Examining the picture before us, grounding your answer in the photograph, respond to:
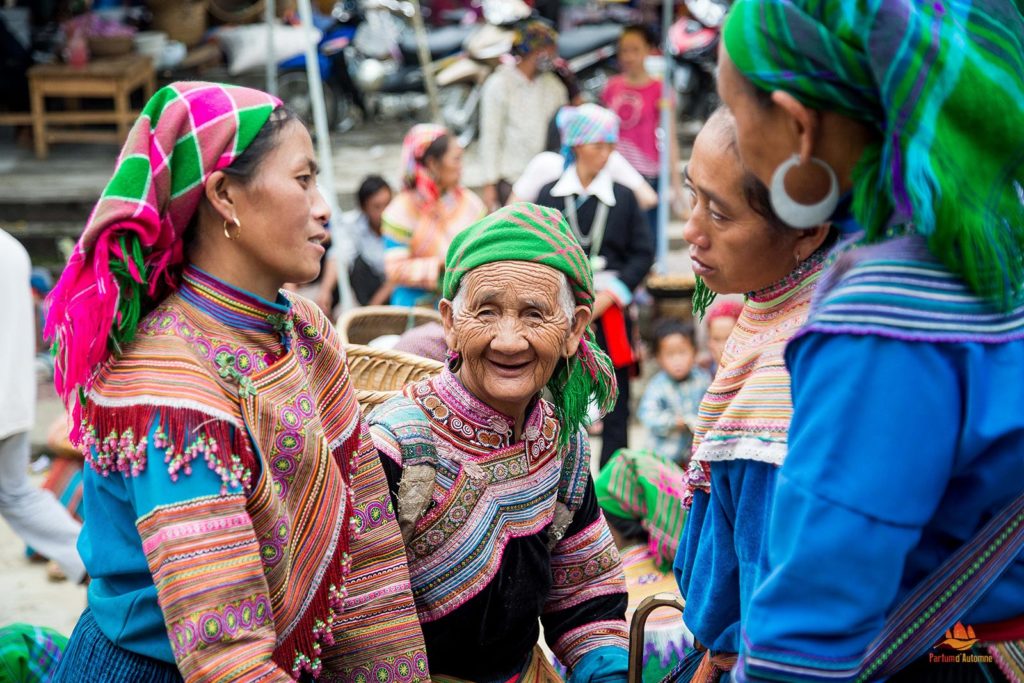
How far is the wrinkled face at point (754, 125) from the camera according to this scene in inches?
58.5

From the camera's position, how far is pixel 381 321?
5012 millimetres

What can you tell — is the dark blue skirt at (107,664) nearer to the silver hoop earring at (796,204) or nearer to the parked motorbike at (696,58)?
the silver hoop earring at (796,204)

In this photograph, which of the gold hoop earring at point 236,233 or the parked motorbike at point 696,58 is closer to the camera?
the gold hoop earring at point 236,233

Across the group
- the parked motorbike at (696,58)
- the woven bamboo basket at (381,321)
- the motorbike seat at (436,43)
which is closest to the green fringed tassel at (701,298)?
the woven bamboo basket at (381,321)

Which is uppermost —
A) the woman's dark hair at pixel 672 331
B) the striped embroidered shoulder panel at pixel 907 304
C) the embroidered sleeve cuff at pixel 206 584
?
the striped embroidered shoulder panel at pixel 907 304

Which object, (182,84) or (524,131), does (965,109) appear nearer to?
(182,84)

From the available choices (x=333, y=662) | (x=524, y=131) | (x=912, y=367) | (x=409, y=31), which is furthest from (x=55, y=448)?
(x=409, y=31)

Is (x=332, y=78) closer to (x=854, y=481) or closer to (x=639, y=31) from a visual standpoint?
(x=639, y=31)

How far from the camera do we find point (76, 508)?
5.46 metres

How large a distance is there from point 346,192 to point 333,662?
7828 millimetres

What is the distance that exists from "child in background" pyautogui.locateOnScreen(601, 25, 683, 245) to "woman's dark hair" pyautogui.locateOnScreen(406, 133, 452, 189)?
236cm

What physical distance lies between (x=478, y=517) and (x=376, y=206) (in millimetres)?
5105

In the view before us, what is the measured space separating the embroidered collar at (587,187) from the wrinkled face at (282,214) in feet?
12.9

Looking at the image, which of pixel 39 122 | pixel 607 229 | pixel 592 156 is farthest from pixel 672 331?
pixel 39 122
